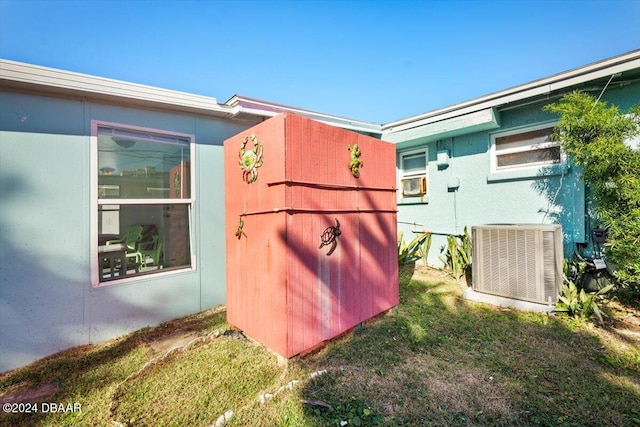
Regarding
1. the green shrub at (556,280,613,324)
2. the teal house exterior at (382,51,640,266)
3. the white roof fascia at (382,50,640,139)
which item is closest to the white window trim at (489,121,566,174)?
the teal house exterior at (382,51,640,266)

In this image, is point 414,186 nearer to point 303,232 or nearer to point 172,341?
point 303,232

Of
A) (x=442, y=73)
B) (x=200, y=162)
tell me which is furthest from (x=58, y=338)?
(x=442, y=73)

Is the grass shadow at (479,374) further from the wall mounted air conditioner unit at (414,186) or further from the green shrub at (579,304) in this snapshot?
the wall mounted air conditioner unit at (414,186)

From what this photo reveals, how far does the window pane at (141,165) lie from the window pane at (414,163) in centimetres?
478

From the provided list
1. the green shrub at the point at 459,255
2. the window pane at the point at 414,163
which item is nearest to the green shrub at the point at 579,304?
the green shrub at the point at 459,255

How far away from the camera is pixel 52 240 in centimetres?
276

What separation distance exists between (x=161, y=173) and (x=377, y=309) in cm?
325

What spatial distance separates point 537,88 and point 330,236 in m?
4.07

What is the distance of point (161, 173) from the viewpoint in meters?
3.51

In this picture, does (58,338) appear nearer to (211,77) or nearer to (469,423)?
(469,423)

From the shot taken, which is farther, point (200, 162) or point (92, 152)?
point (200, 162)

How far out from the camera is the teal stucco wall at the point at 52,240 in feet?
8.47

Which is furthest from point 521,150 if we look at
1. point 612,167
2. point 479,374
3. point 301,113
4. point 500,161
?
point 479,374

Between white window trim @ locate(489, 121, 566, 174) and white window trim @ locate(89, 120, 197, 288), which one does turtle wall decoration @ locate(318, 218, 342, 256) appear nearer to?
white window trim @ locate(89, 120, 197, 288)
